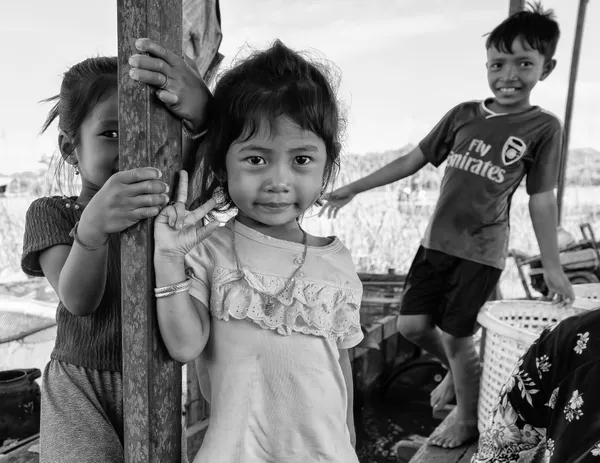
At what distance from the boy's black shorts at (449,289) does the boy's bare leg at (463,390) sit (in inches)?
3.1

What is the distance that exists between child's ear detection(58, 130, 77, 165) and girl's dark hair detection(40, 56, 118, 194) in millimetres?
13

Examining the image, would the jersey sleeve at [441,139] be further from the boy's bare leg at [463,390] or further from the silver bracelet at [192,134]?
the silver bracelet at [192,134]

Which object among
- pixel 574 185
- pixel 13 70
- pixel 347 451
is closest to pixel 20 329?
pixel 347 451

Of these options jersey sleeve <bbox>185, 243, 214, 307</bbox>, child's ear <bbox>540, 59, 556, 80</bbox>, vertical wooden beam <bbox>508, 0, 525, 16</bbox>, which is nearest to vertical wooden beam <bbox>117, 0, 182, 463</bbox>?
jersey sleeve <bbox>185, 243, 214, 307</bbox>

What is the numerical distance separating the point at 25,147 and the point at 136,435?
652 cm

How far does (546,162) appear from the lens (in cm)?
246

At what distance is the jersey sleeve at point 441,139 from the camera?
2.71 meters

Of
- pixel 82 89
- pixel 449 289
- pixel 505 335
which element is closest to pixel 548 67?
pixel 449 289

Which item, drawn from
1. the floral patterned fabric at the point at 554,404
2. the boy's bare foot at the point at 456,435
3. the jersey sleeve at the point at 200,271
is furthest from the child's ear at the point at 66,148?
the boy's bare foot at the point at 456,435

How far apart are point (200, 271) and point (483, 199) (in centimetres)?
171

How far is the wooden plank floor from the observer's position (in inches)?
99.7

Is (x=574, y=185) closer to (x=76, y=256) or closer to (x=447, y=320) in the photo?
(x=447, y=320)

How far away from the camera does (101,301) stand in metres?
1.24

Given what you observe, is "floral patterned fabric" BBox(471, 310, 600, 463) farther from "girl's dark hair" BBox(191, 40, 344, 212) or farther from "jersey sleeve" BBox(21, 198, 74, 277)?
"jersey sleeve" BBox(21, 198, 74, 277)
